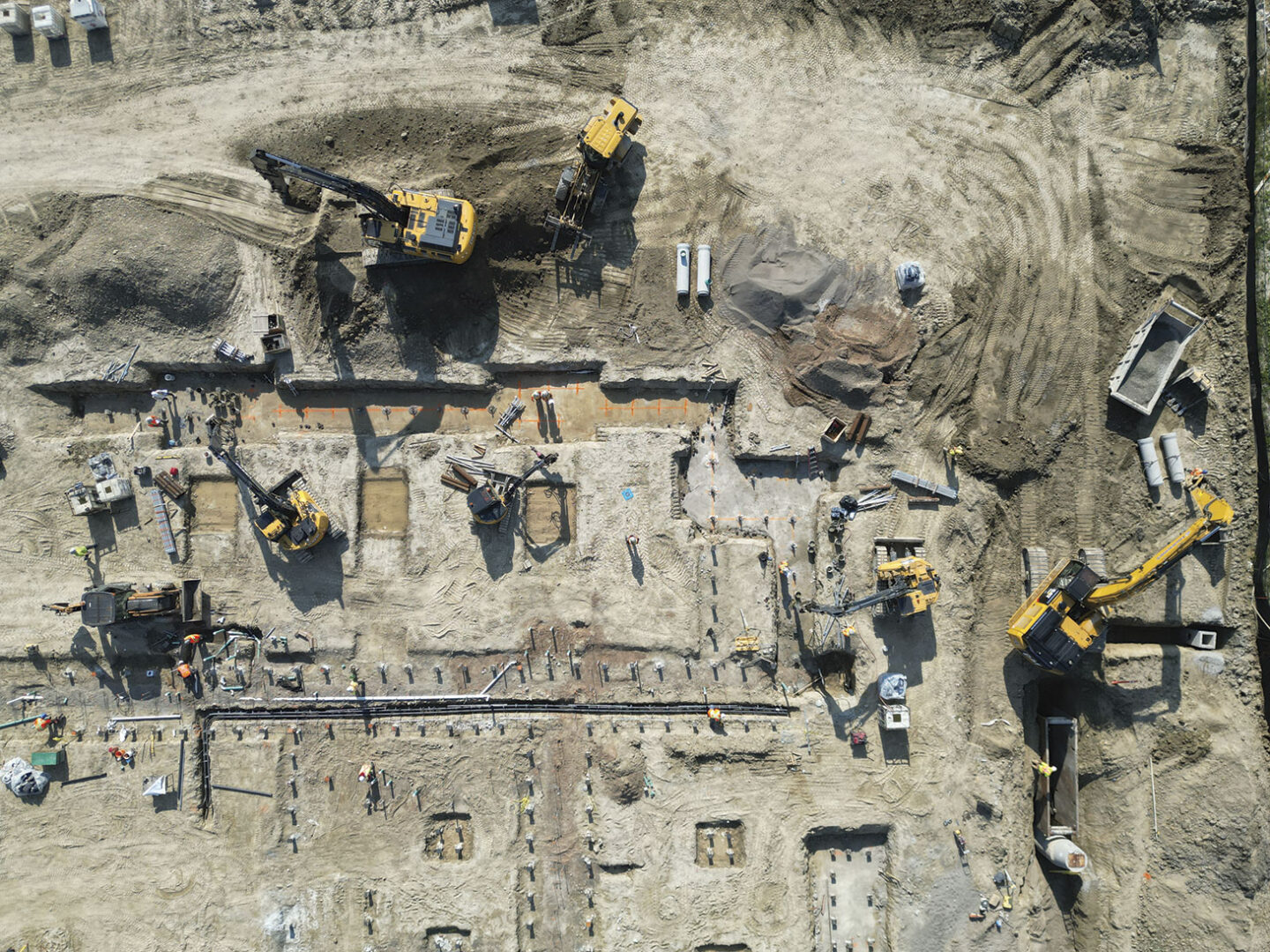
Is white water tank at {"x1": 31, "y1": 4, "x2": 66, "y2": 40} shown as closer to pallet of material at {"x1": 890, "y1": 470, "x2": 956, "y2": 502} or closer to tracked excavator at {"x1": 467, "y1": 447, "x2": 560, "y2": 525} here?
tracked excavator at {"x1": 467, "y1": 447, "x2": 560, "y2": 525}

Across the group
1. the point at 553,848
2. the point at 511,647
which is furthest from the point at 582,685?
the point at 553,848

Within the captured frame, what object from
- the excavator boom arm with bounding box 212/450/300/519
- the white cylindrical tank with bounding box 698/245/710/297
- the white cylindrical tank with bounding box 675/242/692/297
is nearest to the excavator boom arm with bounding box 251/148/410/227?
the white cylindrical tank with bounding box 675/242/692/297

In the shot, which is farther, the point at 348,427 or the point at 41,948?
the point at 348,427

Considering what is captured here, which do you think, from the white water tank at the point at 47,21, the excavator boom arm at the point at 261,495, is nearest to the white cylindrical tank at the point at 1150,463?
the excavator boom arm at the point at 261,495

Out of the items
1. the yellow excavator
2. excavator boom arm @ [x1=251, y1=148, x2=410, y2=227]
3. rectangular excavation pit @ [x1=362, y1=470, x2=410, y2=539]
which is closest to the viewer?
the yellow excavator

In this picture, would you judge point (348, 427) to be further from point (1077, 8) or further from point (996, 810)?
point (1077, 8)

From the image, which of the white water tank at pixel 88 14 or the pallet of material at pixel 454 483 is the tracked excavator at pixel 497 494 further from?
the white water tank at pixel 88 14

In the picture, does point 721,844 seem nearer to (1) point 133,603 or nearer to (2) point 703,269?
(2) point 703,269
